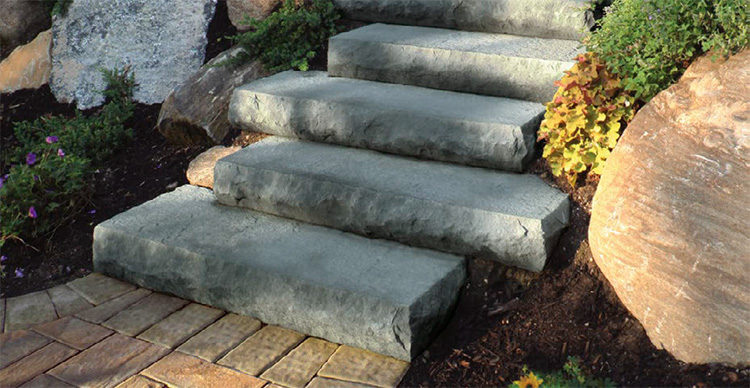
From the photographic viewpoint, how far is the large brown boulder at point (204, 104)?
3873mm

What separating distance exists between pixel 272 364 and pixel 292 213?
779mm

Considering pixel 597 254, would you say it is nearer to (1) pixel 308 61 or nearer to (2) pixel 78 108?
(1) pixel 308 61

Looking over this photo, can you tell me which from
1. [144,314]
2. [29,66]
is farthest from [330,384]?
[29,66]

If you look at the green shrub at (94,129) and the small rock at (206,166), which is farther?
the green shrub at (94,129)

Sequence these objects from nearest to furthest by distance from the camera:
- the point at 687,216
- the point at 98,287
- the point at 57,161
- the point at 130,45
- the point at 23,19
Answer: the point at 687,216, the point at 98,287, the point at 57,161, the point at 130,45, the point at 23,19

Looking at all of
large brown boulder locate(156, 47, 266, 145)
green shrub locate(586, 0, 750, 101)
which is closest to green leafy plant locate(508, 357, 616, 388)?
green shrub locate(586, 0, 750, 101)

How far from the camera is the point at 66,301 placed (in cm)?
299

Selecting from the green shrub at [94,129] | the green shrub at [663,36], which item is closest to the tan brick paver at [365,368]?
Result: the green shrub at [663,36]

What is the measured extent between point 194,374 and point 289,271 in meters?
0.50

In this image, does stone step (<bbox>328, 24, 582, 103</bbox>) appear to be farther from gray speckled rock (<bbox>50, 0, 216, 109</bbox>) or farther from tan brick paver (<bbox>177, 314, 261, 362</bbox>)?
tan brick paver (<bbox>177, 314, 261, 362</bbox>)

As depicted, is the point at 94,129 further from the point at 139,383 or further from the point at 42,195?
the point at 139,383

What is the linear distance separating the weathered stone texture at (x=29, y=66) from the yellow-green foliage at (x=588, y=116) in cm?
357

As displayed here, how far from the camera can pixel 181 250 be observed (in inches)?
114

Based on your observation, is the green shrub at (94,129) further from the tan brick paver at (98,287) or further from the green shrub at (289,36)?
the tan brick paver at (98,287)
